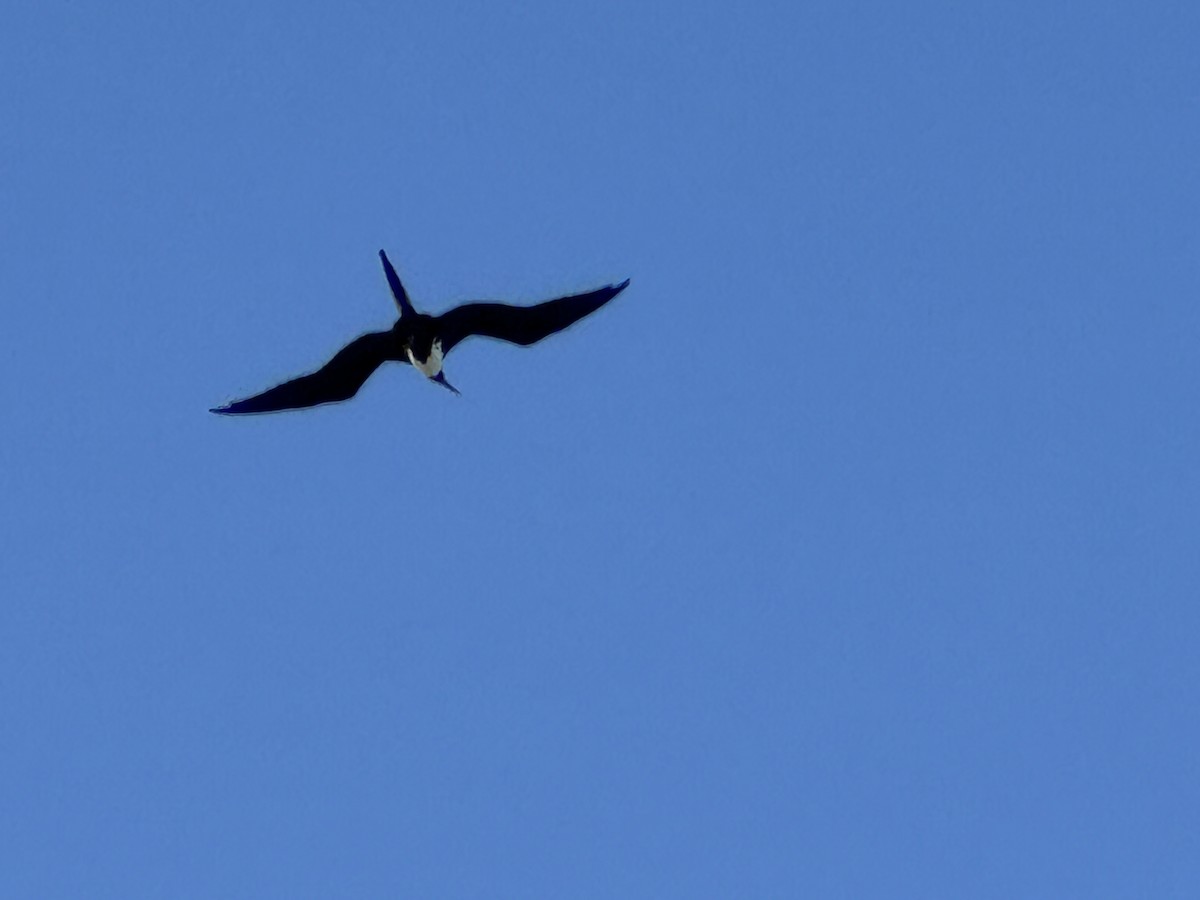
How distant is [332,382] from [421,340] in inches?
72.6

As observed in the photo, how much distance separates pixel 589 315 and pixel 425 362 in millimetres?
2750

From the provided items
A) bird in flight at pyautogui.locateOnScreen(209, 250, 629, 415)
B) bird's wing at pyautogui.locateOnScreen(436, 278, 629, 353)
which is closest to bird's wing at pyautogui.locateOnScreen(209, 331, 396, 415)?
bird in flight at pyautogui.locateOnScreen(209, 250, 629, 415)

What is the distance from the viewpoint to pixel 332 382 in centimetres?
3425

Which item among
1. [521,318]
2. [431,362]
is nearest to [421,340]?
[431,362]

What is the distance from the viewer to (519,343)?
112ft

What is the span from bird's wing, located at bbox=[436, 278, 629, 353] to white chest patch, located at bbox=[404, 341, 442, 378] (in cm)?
20

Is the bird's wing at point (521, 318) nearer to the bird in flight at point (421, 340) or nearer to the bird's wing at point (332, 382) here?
the bird in flight at point (421, 340)

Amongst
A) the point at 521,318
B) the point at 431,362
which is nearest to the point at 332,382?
the point at 431,362

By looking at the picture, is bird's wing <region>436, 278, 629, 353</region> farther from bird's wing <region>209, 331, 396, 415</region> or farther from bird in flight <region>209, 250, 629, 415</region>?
bird's wing <region>209, 331, 396, 415</region>

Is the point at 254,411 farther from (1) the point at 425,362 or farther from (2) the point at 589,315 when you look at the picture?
(2) the point at 589,315

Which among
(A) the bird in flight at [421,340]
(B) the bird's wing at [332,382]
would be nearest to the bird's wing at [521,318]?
(A) the bird in flight at [421,340]

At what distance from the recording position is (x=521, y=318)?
3384 cm

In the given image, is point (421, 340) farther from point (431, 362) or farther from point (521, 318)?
point (521, 318)

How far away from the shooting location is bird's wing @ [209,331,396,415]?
111 feet
